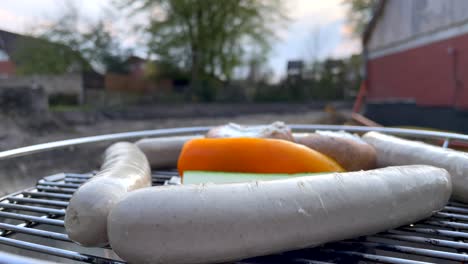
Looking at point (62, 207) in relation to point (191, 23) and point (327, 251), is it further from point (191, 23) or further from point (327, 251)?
point (191, 23)

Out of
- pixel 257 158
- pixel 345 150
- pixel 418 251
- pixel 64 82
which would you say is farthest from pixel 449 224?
pixel 64 82

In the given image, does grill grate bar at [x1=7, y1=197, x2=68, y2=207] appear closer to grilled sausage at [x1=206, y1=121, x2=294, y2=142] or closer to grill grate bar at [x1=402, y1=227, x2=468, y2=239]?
grilled sausage at [x1=206, y1=121, x2=294, y2=142]

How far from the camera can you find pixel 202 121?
13.0 meters

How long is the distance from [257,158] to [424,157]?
2.85ft

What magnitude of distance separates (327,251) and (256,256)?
28 cm

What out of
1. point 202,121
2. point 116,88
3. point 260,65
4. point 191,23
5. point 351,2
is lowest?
point 202,121

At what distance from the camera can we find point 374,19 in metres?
11.3

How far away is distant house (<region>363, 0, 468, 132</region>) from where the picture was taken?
7660 mm

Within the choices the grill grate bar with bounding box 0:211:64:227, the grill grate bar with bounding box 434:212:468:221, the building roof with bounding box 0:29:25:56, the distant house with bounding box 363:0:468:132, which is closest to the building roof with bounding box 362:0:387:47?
the distant house with bounding box 363:0:468:132

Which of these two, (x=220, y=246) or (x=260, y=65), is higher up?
(x=260, y=65)

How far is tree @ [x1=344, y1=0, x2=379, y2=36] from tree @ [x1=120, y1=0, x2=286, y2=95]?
3689mm

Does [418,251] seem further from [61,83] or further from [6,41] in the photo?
[6,41]

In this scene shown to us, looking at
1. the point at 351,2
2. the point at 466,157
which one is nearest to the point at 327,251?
the point at 466,157

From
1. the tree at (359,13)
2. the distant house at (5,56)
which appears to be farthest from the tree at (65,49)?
the tree at (359,13)
